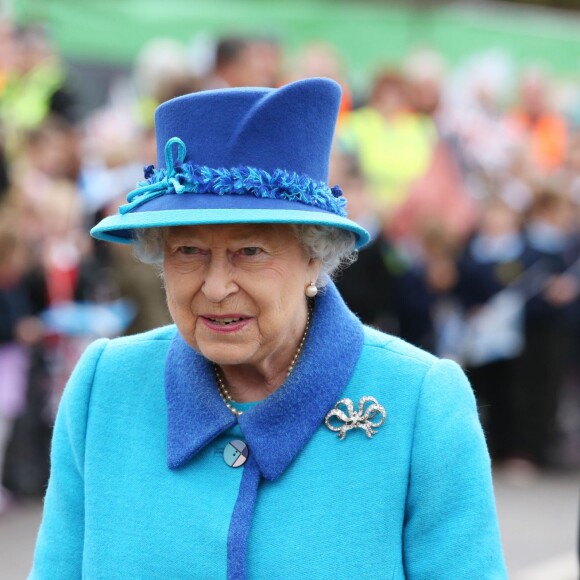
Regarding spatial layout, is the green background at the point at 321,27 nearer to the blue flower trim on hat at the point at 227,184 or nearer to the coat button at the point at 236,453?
the blue flower trim on hat at the point at 227,184

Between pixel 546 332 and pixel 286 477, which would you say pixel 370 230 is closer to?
pixel 546 332

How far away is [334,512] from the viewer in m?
2.43

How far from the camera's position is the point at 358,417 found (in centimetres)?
250

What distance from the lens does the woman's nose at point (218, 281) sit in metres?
2.40

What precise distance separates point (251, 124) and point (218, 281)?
0.34 metres

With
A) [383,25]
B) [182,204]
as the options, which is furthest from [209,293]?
[383,25]

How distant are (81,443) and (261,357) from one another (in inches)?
18.7

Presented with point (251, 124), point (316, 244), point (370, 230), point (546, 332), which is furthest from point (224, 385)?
point (546, 332)

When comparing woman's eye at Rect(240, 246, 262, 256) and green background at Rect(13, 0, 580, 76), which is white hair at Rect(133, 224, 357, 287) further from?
green background at Rect(13, 0, 580, 76)

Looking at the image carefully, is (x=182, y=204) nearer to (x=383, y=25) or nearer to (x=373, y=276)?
(x=373, y=276)

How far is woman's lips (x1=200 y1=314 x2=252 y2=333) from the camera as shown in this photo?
2455mm

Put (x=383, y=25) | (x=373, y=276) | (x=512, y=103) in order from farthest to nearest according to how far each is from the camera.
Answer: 1. (x=512, y=103)
2. (x=383, y=25)
3. (x=373, y=276)

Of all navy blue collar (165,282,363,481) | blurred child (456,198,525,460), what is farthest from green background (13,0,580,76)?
navy blue collar (165,282,363,481)

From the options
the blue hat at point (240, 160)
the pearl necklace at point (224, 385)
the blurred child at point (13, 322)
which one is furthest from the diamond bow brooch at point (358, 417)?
the blurred child at point (13, 322)
